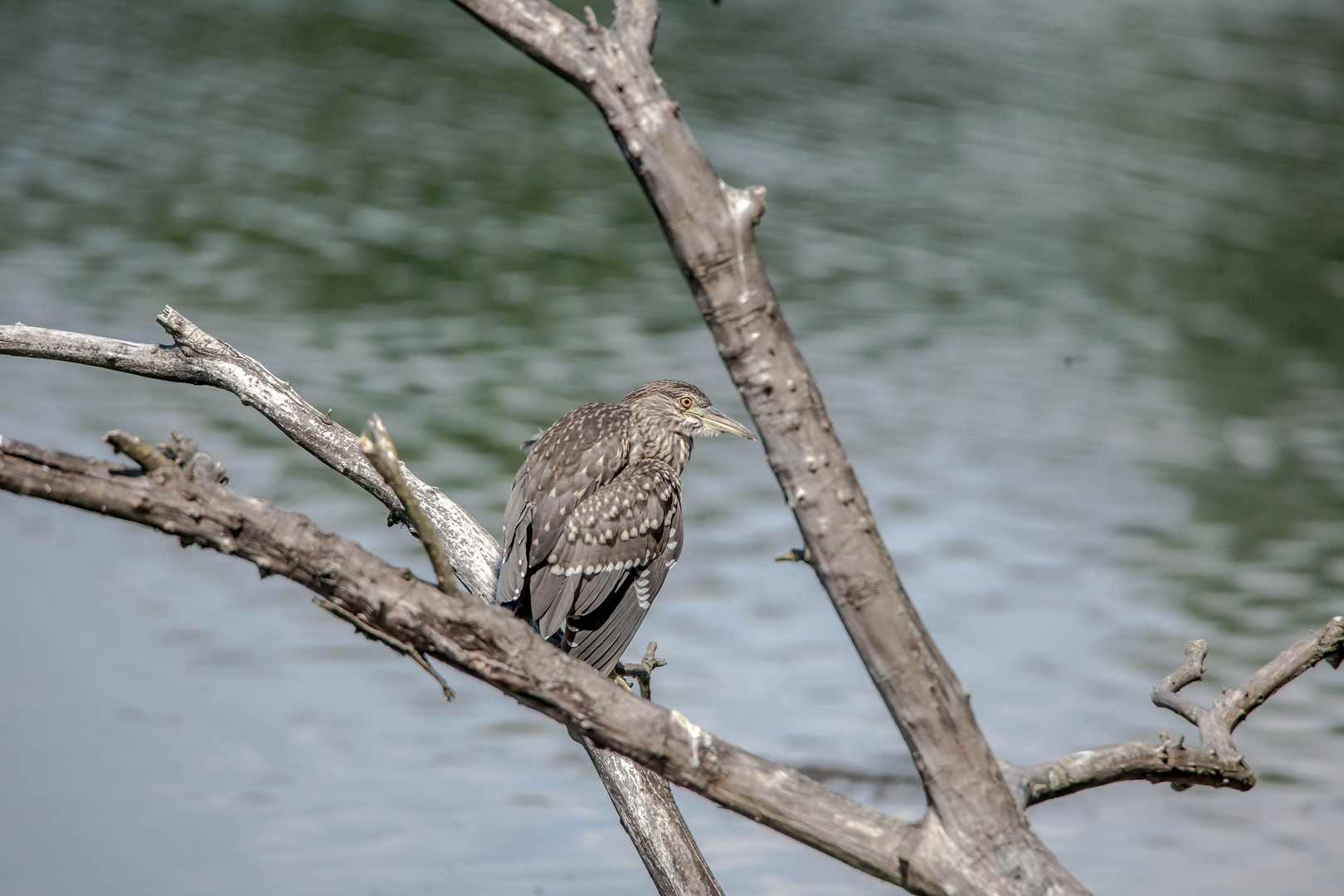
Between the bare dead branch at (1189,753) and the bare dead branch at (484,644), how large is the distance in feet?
1.17

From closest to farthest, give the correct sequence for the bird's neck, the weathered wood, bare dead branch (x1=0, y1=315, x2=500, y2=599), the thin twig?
the thin twig → the weathered wood → bare dead branch (x1=0, y1=315, x2=500, y2=599) → the bird's neck

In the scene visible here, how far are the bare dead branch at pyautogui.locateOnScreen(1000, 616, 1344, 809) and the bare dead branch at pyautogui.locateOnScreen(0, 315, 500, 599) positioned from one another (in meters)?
2.16

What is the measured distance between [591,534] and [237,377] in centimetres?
126

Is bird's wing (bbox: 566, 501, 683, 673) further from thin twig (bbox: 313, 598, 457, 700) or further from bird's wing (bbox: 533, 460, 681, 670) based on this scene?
thin twig (bbox: 313, 598, 457, 700)

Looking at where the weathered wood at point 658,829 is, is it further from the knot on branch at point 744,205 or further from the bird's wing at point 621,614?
the knot on branch at point 744,205

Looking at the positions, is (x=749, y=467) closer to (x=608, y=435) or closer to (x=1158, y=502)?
(x=1158, y=502)

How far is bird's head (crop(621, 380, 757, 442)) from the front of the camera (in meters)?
5.05

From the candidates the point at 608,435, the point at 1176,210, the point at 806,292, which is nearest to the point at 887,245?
the point at 806,292

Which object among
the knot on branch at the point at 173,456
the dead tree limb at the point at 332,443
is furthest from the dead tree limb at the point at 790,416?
the dead tree limb at the point at 332,443

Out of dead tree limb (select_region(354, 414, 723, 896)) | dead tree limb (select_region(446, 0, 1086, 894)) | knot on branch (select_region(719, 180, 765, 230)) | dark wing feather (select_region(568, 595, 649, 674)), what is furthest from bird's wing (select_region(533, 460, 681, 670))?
knot on branch (select_region(719, 180, 765, 230))

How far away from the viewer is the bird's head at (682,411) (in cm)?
505

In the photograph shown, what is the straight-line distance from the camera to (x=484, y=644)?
7.86 ft

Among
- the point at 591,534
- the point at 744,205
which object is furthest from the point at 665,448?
the point at 744,205

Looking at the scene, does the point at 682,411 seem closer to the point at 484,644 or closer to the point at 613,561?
the point at 613,561
